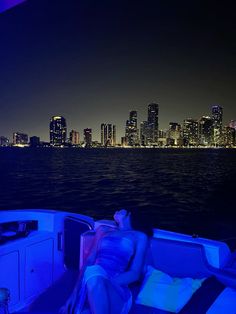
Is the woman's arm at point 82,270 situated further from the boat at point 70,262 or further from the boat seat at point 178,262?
the boat seat at point 178,262

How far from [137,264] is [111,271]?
225 mm

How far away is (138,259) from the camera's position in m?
2.51

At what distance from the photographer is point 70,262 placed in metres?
3.29

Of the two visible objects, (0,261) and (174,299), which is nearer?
(174,299)

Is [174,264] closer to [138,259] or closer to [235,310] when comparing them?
[138,259]

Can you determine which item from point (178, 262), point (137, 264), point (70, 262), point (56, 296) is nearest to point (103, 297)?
point (137, 264)

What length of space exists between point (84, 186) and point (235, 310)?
2555cm

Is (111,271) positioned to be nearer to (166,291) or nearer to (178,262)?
(166,291)

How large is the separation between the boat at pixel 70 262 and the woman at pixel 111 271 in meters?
0.17

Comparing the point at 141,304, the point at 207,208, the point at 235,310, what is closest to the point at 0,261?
the point at 141,304

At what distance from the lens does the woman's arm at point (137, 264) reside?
2328 mm

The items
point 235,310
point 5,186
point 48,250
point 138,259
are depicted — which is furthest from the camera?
point 5,186

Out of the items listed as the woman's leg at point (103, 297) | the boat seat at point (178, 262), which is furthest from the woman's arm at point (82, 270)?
the boat seat at point (178, 262)

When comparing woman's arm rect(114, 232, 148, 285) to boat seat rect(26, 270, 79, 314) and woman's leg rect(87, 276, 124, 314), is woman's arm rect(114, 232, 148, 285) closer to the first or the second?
woman's leg rect(87, 276, 124, 314)
